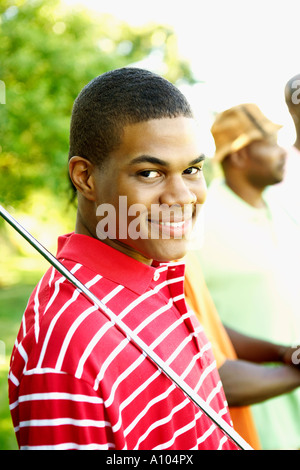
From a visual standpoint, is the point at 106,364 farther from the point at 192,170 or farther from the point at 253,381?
the point at 253,381

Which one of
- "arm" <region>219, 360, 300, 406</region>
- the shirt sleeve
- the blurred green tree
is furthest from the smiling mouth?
the blurred green tree

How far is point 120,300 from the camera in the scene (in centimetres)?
80

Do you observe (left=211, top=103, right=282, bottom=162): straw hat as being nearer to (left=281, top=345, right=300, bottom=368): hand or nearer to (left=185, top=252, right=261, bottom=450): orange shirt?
(left=185, top=252, right=261, bottom=450): orange shirt

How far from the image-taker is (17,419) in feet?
2.56

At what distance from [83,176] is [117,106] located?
117 millimetres

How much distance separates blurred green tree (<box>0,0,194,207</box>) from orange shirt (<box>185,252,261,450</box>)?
155 inches

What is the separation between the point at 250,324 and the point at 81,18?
6.28 m

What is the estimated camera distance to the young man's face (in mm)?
763

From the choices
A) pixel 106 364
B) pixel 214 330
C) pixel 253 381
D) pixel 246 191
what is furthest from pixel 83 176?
pixel 246 191

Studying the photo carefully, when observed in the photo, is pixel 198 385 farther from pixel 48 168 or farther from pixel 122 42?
pixel 122 42

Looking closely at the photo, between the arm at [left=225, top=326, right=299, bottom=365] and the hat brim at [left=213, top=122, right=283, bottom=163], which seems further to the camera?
the hat brim at [left=213, top=122, right=283, bottom=163]

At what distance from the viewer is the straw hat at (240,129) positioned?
1549 mm

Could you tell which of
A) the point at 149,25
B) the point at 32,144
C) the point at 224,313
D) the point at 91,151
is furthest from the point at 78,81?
the point at 149,25

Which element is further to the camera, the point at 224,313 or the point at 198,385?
the point at 224,313
